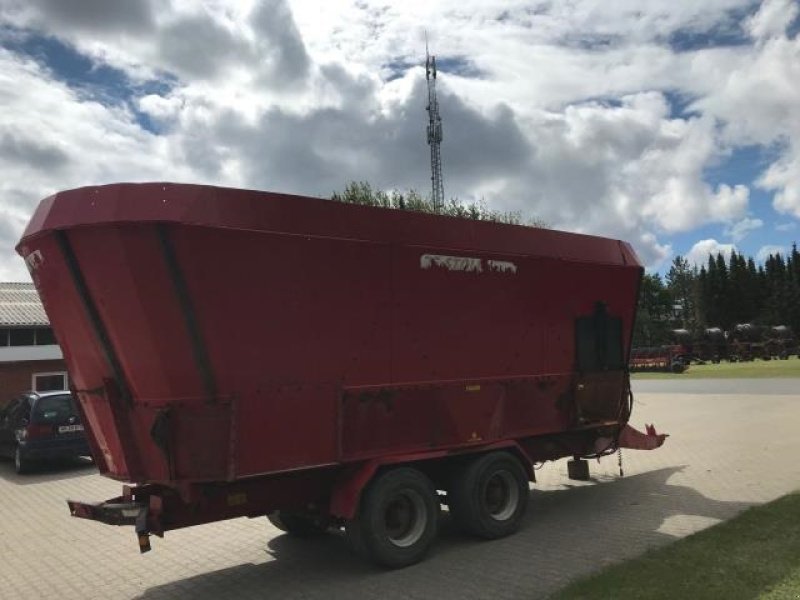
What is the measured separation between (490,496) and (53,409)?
9471 mm

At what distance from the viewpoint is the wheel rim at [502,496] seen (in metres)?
7.57

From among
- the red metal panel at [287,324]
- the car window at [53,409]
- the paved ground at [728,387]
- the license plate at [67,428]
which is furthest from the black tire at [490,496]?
the paved ground at [728,387]

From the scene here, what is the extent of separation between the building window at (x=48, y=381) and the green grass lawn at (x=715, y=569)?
26.5 metres

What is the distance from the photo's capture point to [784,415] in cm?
1716

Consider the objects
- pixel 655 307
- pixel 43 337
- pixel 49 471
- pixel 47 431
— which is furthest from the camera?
pixel 655 307

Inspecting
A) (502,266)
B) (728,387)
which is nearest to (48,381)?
(502,266)

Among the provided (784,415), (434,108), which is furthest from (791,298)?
(784,415)

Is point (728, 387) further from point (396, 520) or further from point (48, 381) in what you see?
point (48, 381)

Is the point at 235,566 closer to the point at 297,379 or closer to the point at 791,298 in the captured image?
the point at 297,379

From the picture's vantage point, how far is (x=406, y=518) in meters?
6.74

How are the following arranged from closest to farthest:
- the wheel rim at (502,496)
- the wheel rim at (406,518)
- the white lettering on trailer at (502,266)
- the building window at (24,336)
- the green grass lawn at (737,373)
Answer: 1. the wheel rim at (406,518)
2. the white lettering on trailer at (502,266)
3. the wheel rim at (502,496)
4. the building window at (24,336)
5. the green grass lawn at (737,373)

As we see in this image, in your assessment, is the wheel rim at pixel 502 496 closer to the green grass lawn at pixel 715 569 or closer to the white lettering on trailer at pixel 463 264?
the green grass lawn at pixel 715 569

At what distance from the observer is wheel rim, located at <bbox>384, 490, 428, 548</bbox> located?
21.8 ft

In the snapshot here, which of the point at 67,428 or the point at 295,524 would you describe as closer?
the point at 295,524
